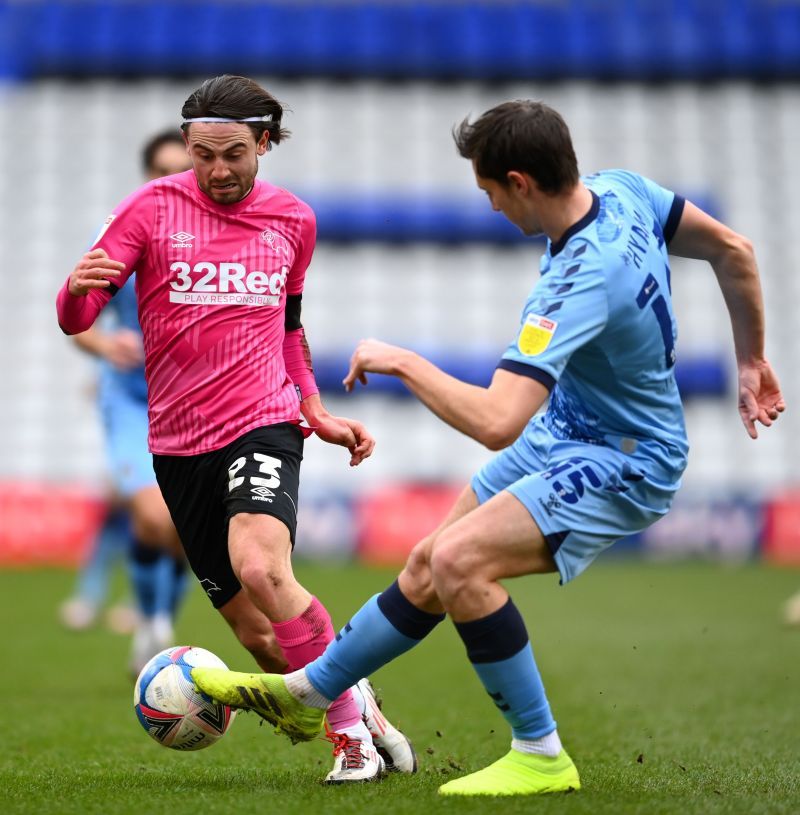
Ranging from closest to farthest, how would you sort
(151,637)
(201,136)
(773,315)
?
1. (201,136)
2. (151,637)
3. (773,315)

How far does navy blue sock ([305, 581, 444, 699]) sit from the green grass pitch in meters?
0.35

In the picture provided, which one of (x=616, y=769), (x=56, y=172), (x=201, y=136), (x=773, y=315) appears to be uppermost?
(x=201, y=136)

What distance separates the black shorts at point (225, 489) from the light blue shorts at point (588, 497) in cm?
77

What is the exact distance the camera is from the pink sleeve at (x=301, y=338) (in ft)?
16.0

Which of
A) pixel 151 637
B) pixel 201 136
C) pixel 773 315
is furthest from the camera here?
pixel 773 315

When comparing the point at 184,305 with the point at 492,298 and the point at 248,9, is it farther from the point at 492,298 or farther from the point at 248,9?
the point at 248,9

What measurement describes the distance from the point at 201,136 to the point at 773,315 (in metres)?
21.0

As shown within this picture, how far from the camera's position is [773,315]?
24.2m

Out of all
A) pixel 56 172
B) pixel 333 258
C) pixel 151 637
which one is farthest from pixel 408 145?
pixel 151 637

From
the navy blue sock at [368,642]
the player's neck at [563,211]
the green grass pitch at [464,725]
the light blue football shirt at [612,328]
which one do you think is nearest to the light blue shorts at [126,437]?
the green grass pitch at [464,725]

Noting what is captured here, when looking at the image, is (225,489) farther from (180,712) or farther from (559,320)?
(559,320)

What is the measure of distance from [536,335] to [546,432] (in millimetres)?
731

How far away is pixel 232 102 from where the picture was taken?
181 inches

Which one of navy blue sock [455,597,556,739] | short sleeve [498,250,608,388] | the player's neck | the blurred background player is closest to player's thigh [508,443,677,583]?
navy blue sock [455,597,556,739]
